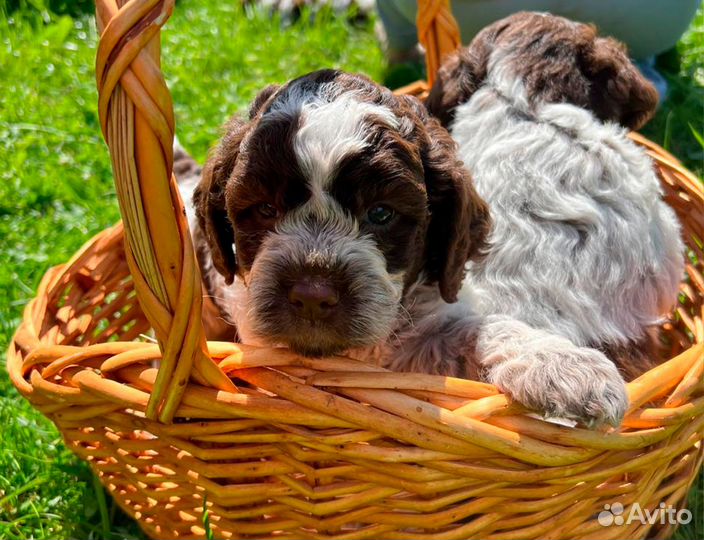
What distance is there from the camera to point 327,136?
2.32 meters

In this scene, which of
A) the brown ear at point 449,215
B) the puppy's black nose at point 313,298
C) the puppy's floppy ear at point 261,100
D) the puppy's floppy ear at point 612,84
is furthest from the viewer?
the puppy's floppy ear at point 612,84

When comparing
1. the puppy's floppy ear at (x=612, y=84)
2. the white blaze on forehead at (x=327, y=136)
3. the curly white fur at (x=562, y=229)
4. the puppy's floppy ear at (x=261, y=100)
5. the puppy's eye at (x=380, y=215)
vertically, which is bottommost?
the curly white fur at (x=562, y=229)

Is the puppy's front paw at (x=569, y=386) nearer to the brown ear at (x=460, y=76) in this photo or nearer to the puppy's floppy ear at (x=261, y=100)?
the puppy's floppy ear at (x=261, y=100)

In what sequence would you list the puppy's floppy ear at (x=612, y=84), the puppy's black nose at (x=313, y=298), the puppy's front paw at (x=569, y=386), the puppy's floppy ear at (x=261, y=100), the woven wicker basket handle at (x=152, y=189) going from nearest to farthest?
the woven wicker basket handle at (x=152, y=189) < the puppy's front paw at (x=569, y=386) < the puppy's black nose at (x=313, y=298) < the puppy's floppy ear at (x=261, y=100) < the puppy's floppy ear at (x=612, y=84)

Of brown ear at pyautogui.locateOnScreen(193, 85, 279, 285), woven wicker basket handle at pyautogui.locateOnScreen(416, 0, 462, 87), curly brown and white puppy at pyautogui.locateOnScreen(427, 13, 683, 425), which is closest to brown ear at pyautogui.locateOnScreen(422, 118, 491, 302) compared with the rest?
curly brown and white puppy at pyautogui.locateOnScreen(427, 13, 683, 425)

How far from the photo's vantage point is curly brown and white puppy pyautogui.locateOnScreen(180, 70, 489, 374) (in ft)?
7.61

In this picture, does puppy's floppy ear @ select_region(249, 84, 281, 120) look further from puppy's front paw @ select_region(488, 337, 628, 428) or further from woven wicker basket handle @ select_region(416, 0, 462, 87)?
woven wicker basket handle @ select_region(416, 0, 462, 87)

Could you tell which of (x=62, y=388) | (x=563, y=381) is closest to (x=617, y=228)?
(x=563, y=381)

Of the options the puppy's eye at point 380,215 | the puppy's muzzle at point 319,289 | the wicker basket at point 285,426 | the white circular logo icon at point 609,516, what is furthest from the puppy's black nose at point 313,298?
the white circular logo icon at point 609,516

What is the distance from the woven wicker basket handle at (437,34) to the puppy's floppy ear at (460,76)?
0.20 metres

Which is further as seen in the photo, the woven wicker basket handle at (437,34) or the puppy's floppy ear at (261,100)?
the woven wicker basket handle at (437,34)

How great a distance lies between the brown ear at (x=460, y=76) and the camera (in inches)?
140

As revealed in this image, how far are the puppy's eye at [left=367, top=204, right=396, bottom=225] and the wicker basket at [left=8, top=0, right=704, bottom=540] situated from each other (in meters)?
0.47

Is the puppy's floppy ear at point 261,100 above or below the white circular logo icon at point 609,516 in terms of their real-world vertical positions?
above
